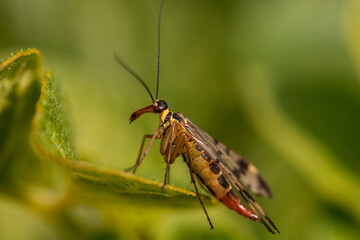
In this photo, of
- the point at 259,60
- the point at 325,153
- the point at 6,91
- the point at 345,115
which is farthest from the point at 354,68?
the point at 6,91

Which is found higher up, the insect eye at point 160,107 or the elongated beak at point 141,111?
the insect eye at point 160,107

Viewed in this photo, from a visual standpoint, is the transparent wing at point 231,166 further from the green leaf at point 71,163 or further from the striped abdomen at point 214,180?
the green leaf at point 71,163

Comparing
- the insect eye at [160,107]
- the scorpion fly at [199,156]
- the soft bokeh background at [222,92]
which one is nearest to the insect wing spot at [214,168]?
the scorpion fly at [199,156]

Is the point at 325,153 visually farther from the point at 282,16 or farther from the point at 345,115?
the point at 282,16

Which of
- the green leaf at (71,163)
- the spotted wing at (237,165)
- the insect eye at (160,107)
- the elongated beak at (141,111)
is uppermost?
the green leaf at (71,163)

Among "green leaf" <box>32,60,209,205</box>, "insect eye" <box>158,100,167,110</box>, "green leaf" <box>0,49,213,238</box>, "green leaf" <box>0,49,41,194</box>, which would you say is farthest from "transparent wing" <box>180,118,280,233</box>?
"green leaf" <box>0,49,41,194</box>

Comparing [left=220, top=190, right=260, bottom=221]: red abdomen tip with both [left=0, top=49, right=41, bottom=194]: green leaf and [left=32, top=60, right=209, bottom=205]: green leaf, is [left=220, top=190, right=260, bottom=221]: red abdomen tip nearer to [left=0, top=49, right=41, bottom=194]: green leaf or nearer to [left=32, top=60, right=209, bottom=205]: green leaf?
[left=32, top=60, right=209, bottom=205]: green leaf

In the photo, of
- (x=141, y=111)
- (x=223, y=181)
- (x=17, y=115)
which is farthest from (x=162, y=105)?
(x=17, y=115)
